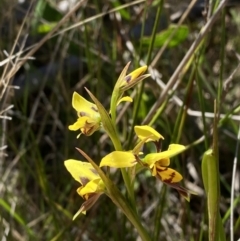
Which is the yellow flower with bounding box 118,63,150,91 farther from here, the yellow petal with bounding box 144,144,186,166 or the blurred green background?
the blurred green background

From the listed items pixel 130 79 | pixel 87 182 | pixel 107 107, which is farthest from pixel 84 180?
pixel 107 107

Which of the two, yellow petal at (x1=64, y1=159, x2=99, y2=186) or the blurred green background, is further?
the blurred green background

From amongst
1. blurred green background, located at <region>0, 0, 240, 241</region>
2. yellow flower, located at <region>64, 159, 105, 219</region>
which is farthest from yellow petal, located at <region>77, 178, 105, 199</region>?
blurred green background, located at <region>0, 0, 240, 241</region>

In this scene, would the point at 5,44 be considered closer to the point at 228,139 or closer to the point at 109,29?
the point at 109,29

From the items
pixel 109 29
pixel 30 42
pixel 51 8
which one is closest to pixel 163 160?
pixel 51 8

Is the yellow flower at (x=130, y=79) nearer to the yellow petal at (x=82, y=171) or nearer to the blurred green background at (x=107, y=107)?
the yellow petal at (x=82, y=171)

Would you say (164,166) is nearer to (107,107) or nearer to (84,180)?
(84,180)
